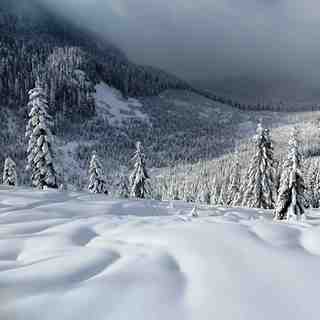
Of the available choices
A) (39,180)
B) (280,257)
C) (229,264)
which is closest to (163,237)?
(229,264)

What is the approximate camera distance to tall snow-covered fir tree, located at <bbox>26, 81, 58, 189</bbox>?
29188 millimetres

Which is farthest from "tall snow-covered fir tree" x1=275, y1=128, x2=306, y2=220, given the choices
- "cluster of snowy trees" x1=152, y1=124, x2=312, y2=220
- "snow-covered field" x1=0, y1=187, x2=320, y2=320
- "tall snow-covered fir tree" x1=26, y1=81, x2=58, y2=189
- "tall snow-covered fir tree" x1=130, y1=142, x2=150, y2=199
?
"snow-covered field" x1=0, y1=187, x2=320, y2=320

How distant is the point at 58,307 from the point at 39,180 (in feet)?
91.4

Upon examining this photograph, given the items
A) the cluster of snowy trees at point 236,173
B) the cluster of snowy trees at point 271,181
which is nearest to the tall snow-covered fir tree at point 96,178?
the cluster of snowy trees at point 236,173

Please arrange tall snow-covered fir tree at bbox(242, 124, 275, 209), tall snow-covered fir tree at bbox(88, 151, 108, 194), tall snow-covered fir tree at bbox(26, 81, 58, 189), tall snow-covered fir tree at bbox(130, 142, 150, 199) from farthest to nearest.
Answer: tall snow-covered fir tree at bbox(130, 142, 150, 199)
tall snow-covered fir tree at bbox(88, 151, 108, 194)
tall snow-covered fir tree at bbox(242, 124, 275, 209)
tall snow-covered fir tree at bbox(26, 81, 58, 189)

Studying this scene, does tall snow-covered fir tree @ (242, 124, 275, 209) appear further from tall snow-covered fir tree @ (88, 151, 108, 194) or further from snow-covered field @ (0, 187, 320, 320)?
snow-covered field @ (0, 187, 320, 320)

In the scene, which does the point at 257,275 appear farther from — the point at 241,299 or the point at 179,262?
the point at 179,262

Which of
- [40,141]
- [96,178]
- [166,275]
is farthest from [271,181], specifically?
[166,275]

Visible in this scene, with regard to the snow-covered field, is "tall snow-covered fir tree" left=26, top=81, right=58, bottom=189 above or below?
above

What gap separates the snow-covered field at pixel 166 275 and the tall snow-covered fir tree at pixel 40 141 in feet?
80.4

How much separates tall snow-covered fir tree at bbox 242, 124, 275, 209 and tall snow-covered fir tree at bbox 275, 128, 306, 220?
11.1 m

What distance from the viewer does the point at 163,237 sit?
5707 millimetres

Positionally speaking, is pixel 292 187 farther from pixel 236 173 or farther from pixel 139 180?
pixel 236 173

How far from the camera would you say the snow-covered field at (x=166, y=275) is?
352 centimetres
